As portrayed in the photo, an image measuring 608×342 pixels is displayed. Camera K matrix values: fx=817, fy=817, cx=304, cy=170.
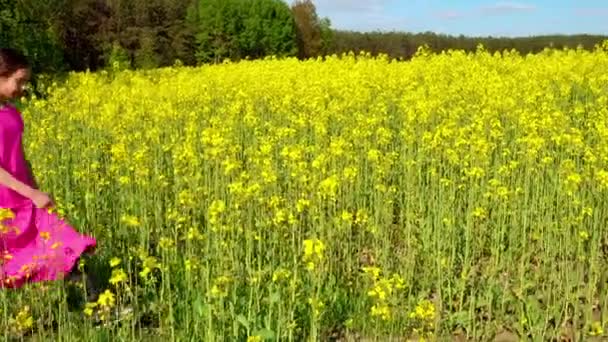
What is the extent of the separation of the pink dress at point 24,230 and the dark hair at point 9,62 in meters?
0.24

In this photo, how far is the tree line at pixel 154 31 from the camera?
20125 millimetres

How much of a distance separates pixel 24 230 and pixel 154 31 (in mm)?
24046

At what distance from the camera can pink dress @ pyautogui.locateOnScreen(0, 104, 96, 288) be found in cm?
409

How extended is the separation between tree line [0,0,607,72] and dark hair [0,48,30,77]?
628 inches

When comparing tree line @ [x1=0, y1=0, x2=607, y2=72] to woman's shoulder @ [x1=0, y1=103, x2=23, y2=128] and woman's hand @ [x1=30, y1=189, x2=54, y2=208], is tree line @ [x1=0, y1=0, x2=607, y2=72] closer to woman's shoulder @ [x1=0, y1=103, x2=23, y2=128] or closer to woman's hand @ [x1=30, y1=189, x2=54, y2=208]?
woman's shoulder @ [x1=0, y1=103, x2=23, y2=128]

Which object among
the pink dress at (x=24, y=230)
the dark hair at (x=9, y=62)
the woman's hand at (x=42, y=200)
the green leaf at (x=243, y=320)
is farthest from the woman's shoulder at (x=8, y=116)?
the green leaf at (x=243, y=320)

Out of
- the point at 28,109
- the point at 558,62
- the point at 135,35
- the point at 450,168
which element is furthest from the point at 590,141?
the point at 135,35

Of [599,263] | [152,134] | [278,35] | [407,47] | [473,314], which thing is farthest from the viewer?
[407,47]

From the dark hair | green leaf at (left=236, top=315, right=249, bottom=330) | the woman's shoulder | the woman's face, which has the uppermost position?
the dark hair

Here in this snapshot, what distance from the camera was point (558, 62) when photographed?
12688 mm

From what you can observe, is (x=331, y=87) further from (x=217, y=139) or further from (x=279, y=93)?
(x=217, y=139)

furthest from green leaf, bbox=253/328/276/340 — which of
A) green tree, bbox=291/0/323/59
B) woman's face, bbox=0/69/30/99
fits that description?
green tree, bbox=291/0/323/59

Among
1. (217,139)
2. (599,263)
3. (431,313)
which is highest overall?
(217,139)

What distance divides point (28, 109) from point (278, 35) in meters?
21.8
